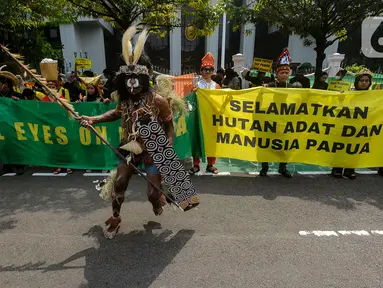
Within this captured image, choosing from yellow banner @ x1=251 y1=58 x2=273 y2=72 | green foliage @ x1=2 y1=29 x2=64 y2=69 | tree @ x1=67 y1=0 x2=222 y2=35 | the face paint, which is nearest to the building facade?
green foliage @ x1=2 y1=29 x2=64 y2=69

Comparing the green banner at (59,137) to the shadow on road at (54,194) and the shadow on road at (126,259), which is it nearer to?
the shadow on road at (54,194)

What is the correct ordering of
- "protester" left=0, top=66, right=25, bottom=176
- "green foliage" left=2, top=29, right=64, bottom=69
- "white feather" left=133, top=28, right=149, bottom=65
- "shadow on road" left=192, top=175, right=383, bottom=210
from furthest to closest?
"green foliage" left=2, top=29, right=64, bottom=69 → "protester" left=0, top=66, right=25, bottom=176 → "shadow on road" left=192, top=175, right=383, bottom=210 → "white feather" left=133, top=28, right=149, bottom=65

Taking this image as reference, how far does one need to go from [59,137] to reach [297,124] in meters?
4.15

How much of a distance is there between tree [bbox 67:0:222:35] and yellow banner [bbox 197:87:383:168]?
4.16m

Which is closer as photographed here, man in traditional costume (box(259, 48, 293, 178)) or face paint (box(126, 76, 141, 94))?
face paint (box(126, 76, 141, 94))

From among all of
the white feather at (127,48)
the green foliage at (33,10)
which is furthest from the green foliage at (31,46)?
the white feather at (127,48)

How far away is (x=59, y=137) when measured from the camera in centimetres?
525

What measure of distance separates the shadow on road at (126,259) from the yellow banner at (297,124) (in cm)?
224

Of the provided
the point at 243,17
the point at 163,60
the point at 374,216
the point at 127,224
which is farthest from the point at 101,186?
the point at 163,60

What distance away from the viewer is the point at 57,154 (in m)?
5.32

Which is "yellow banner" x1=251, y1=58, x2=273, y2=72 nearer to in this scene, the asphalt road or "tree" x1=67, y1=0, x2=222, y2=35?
"tree" x1=67, y1=0, x2=222, y2=35

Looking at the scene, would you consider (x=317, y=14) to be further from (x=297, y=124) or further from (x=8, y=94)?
(x=8, y=94)

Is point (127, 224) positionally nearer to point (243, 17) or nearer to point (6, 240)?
point (6, 240)

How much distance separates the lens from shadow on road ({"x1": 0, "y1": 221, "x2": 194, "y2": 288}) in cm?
258
